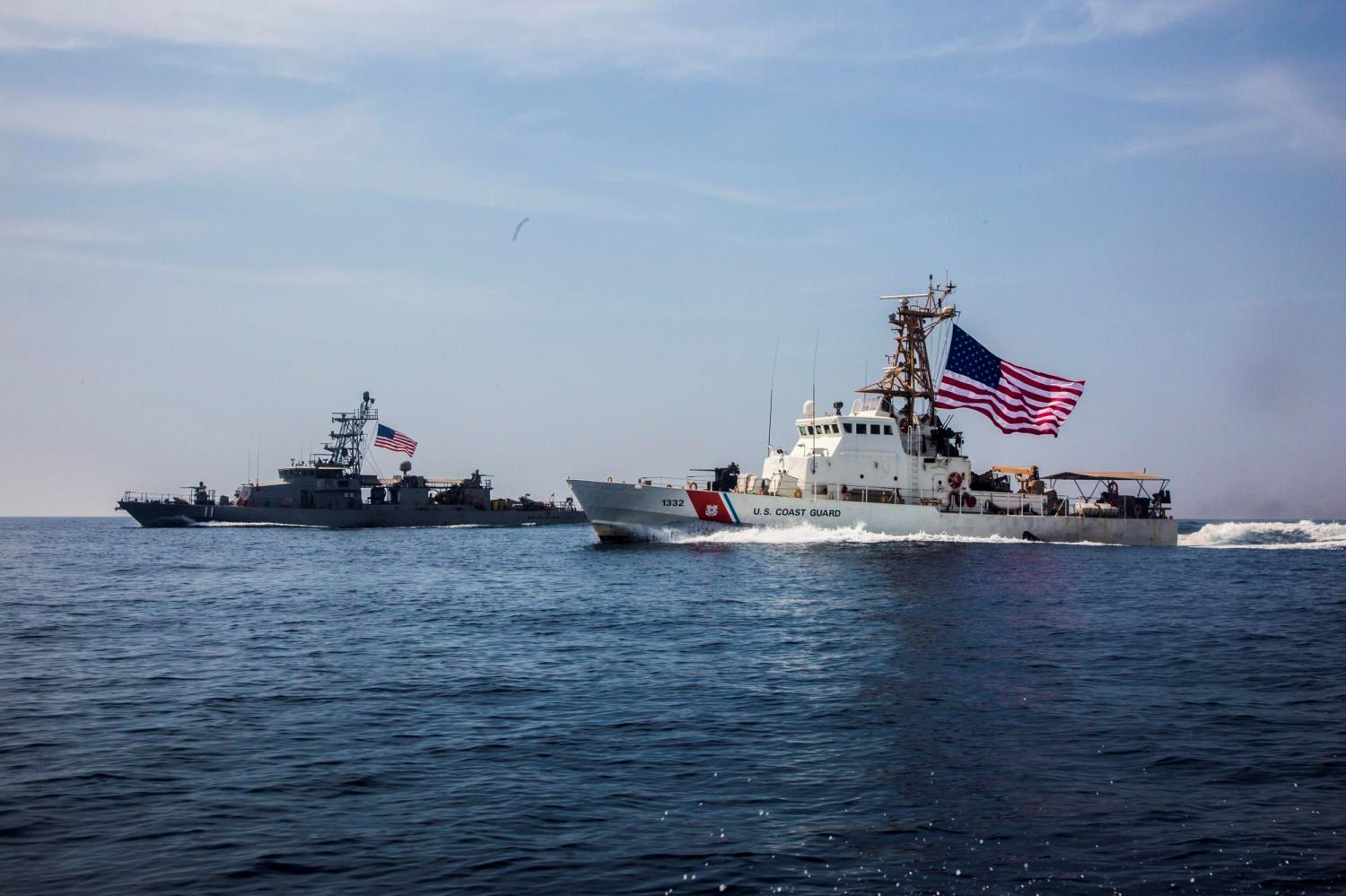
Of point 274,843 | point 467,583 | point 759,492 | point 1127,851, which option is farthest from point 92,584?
point 1127,851

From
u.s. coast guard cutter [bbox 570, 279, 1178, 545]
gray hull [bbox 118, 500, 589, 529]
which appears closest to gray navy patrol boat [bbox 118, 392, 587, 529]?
gray hull [bbox 118, 500, 589, 529]

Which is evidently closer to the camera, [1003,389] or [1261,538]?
[1003,389]

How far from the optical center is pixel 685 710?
1466 centimetres

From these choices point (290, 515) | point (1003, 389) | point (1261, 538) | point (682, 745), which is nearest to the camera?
point (682, 745)

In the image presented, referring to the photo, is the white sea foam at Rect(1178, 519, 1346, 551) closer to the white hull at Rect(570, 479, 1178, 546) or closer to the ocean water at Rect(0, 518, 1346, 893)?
the white hull at Rect(570, 479, 1178, 546)

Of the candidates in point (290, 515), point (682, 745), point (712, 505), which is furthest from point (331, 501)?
point (682, 745)

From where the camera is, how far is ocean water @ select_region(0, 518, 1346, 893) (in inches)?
347

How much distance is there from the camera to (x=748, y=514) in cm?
4734

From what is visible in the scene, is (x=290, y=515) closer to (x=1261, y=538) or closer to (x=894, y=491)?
(x=894, y=491)

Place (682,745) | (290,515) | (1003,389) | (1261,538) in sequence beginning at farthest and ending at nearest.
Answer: (290,515) → (1261,538) → (1003,389) → (682,745)

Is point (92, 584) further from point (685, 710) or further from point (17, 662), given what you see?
point (685, 710)

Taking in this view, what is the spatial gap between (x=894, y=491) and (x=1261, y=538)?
37.5 m

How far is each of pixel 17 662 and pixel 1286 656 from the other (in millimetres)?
25603

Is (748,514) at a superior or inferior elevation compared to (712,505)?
inferior
